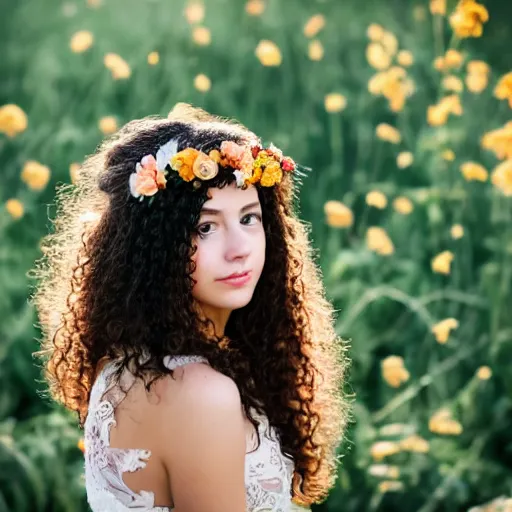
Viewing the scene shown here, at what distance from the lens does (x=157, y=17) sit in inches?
141

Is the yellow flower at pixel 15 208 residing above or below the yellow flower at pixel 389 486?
above

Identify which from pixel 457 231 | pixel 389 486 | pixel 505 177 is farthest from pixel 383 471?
pixel 505 177

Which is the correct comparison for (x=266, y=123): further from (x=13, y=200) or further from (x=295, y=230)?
(x=295, y=230)

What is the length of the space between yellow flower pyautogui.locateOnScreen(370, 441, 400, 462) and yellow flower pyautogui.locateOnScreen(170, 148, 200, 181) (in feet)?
4.39

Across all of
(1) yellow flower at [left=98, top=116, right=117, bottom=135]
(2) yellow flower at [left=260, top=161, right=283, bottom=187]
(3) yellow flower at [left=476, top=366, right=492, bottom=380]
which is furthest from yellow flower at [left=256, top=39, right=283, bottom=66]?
(2) yellow flower at [left=260, top=161, right=283, bottom=187]

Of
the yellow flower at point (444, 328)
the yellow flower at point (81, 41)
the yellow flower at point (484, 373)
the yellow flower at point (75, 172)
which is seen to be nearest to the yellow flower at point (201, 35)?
the yellow flower at point (81, 41)

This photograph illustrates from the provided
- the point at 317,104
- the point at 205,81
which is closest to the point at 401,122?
the point at 317,104

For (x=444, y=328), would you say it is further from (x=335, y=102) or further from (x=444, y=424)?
(x=335, y=102)

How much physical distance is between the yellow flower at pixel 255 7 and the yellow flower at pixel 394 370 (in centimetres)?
123

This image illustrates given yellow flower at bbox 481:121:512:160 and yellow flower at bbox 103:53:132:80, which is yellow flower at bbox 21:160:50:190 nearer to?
yellow flower at bbox 103:53:132:80

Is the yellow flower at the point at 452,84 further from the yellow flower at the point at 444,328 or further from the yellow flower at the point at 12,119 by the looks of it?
the yellow flower at the point at 12,119

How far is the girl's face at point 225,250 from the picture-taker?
1.74 m

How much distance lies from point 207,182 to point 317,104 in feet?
6.01

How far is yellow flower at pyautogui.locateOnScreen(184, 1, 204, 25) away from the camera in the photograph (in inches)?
137
